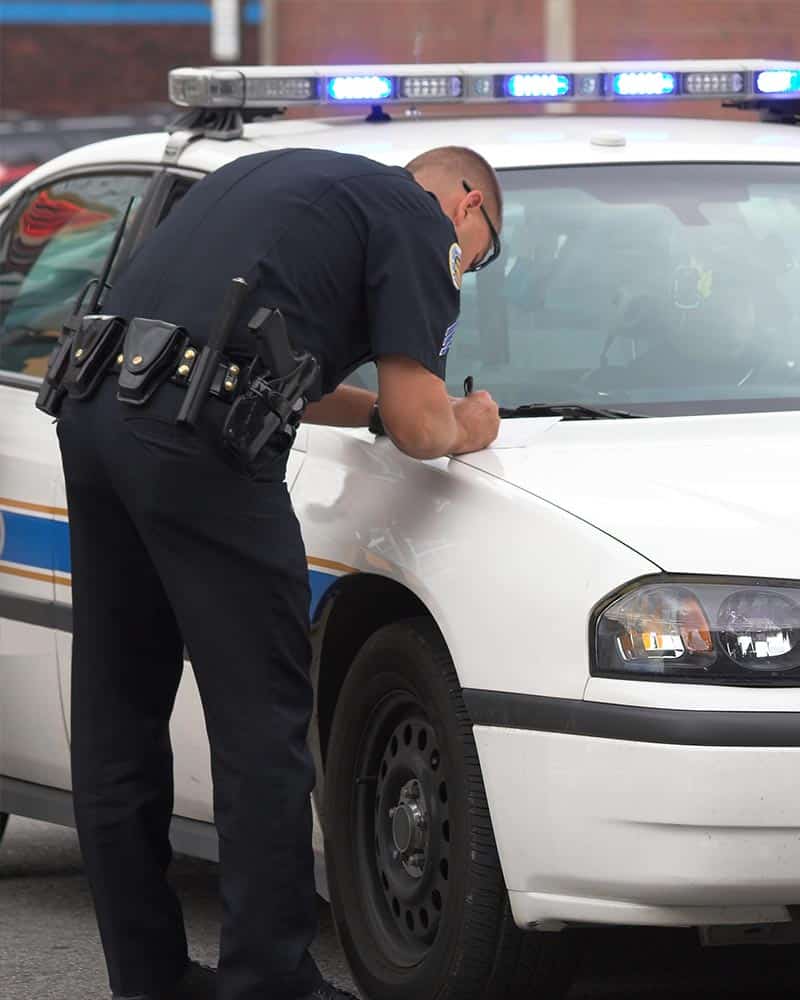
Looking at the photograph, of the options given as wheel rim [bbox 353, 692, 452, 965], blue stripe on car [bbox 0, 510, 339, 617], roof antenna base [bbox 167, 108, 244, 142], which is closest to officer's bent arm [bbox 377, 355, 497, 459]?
wheel rim [bbox 353, 692, 452, 965]

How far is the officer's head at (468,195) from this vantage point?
3.94 m

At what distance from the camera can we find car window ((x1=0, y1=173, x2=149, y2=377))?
17.7 feet

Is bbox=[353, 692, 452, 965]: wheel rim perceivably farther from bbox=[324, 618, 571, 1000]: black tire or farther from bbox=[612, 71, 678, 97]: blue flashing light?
bbox=[612, 71, 678, 97]: blue flashing light

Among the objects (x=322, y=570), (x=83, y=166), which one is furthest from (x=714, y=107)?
(x=322, y=570)

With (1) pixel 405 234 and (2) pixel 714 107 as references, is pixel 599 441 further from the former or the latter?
(2) pixel 714 107

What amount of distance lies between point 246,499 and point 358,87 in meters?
1.69

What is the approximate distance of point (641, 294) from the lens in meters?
4.60

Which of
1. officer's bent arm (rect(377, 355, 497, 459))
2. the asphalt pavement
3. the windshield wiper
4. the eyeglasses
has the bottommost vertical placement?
the asphalt pavement

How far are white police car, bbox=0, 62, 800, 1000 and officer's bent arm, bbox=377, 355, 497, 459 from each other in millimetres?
100

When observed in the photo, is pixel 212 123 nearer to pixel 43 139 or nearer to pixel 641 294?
pixel 641 294

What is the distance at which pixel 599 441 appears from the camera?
13.2 ft

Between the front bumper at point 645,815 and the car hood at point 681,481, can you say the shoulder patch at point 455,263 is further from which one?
the front bumper at point 645,815

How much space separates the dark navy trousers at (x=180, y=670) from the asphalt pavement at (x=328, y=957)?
0.50 metres

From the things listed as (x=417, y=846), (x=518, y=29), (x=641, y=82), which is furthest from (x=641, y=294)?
(x=518, y=29)
